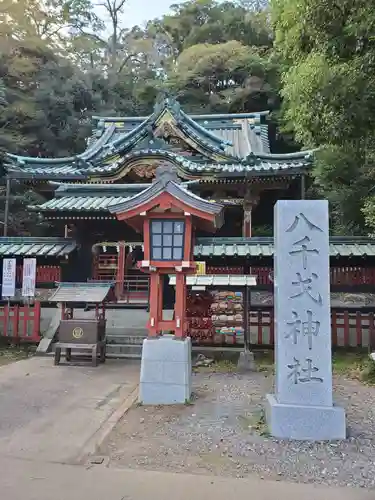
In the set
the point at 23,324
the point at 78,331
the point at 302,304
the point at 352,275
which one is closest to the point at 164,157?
the point at 23,324

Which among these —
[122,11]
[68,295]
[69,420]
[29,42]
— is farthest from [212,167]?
[122,11]

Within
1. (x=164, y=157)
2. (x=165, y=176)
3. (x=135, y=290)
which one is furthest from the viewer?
(x=135, y=290)

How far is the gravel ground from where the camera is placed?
379 cm

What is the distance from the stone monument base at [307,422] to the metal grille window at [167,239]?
2.90 metres

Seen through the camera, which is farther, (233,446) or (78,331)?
(78,331)

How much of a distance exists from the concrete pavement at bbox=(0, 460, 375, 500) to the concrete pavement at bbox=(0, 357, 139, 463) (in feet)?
1.37

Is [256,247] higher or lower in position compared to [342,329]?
higher

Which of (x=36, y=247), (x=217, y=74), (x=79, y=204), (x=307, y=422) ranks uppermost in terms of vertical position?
(x=217, y=74)

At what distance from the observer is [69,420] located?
17.3 feet

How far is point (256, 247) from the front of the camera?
11.0 m

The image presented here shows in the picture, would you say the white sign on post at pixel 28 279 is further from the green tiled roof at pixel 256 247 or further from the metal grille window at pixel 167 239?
the metal grille window at pixel 167 239

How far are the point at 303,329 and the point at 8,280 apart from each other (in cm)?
836

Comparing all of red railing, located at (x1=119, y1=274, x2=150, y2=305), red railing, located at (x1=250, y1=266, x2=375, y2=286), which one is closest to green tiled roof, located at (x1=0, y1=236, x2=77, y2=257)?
red railing, located at (x1=119, y1=274, x2=150, y2=305)

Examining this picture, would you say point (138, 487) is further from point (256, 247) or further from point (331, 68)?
point (256, 247)
